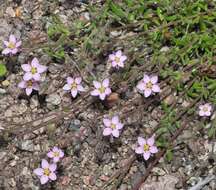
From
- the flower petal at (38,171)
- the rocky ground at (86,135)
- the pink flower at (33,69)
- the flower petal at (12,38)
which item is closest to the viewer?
the flower petal at (38,171)

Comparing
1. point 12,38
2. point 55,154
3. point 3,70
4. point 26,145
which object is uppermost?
point 12,38

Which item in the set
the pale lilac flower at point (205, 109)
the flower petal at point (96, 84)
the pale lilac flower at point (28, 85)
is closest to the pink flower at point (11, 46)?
the pale lilac flower at point (28, 85)

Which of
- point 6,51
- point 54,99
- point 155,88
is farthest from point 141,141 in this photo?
point 6,51

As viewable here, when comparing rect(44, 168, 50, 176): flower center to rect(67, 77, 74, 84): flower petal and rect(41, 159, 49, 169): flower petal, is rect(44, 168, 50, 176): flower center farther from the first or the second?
rect(67, 77, 74, 84): flower petal

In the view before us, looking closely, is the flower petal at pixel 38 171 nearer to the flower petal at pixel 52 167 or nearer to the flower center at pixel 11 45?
the flower petal at pixel 52 167

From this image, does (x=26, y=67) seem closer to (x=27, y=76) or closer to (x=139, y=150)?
(x=27, y=76)

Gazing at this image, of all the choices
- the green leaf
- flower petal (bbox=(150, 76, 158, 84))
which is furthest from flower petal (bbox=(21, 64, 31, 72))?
flower petal (bbox=(150, 76, 158, 84))
